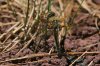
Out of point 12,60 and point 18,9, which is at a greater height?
point 18,9

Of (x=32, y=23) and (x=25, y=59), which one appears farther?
(x=32, y=23)

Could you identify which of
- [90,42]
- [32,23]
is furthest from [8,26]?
[90,42]

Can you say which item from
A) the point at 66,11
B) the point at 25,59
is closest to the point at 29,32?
the point at 25,59

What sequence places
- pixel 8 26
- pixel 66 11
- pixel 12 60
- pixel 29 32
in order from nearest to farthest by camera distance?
1. pixel 12 60
2. pixel 29 32
3. pixel 8 26
4. pixel 66 11

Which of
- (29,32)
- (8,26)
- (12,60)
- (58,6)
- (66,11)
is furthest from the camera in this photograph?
(58,6)

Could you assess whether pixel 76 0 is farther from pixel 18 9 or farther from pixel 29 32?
pixel 29 32

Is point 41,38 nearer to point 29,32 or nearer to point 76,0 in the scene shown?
point 29,32
